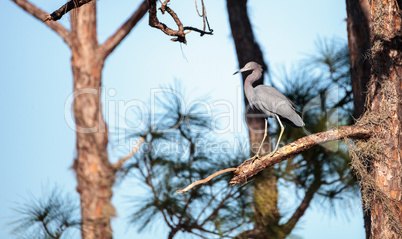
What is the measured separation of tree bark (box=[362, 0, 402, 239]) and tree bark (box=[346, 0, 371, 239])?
0.52 m

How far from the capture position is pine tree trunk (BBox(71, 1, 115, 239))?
→ 364cm

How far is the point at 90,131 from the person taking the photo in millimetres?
3748

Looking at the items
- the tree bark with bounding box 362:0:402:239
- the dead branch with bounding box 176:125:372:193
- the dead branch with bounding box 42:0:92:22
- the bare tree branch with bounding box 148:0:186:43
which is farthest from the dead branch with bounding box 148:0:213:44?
the tree bark with bounding box 362:0:402:239

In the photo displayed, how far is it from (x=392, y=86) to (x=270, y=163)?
0.70 meters

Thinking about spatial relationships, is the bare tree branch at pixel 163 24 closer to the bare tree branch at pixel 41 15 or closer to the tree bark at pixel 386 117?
the tree bark at pixel 386 117

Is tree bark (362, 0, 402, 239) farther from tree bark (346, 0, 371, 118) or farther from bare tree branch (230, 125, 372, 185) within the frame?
tree bark (346, 0, 371, 118)

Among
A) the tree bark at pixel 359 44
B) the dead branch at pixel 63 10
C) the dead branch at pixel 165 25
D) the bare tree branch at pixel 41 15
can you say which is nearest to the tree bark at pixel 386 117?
the tree bark at pixel 359 44

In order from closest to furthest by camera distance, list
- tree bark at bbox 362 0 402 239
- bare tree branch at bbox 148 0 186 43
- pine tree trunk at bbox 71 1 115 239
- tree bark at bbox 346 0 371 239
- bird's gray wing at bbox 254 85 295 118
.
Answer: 1. bare tree branch at bbox 148 0 186 43
2. tree bark at bbox 362 0 402 239
3. bird's gray wing at bbox 254 85 295 118
4. tree bark at bbox 346 0 371 239
5. pine tree trunk at bbox 71 1 115 239

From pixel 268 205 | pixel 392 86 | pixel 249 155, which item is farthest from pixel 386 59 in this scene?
pixel 268 205

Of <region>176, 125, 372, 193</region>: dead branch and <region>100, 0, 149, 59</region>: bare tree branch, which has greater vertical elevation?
<region>100, 0, 149, 59</region>: bare tree branch

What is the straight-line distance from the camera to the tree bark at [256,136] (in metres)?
3.06

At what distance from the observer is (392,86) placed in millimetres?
2266

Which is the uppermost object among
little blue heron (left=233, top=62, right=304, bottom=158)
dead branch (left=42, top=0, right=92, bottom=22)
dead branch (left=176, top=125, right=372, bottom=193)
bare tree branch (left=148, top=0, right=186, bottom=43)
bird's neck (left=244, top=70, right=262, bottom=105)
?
dead branch (left=42, top=0, right=92, bottom=22)

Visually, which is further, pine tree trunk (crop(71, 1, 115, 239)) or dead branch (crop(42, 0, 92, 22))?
pine tree trunk (crop(71, 1, 115, 239))
